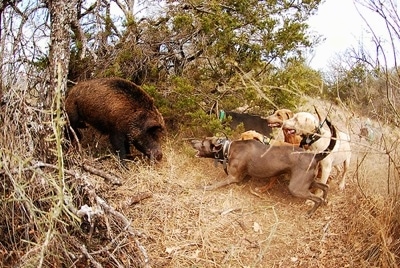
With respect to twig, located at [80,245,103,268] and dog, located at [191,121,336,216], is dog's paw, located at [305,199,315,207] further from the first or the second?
twig, located at [80,245,103,268]

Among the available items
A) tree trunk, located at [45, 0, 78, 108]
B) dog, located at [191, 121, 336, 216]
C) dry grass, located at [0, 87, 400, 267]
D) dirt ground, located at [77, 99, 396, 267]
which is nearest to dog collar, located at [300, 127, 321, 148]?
dog, located at [191, 121, 336, 216]

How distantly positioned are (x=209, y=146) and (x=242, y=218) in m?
1.27

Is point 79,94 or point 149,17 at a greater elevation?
point 149,17

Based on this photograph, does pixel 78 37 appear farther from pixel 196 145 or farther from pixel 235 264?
pixel 235 264

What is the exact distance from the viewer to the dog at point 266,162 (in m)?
5.69

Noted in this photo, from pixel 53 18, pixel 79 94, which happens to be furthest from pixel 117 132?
pixel 53 18

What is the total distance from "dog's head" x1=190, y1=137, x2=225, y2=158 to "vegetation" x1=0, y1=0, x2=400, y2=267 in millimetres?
448

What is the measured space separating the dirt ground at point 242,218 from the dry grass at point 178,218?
0.01 m

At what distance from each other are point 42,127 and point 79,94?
2.41 m

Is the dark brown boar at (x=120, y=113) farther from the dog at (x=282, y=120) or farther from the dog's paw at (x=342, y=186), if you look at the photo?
the dog's paw at (x=342, y=186)

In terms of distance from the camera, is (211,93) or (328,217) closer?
(328,217)

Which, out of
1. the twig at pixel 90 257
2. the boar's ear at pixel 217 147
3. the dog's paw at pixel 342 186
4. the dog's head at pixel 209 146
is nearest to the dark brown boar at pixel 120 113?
the dog's head at pixel 209 146

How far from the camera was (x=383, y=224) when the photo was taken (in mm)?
4715

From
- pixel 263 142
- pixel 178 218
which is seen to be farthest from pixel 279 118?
pixel 178 218
